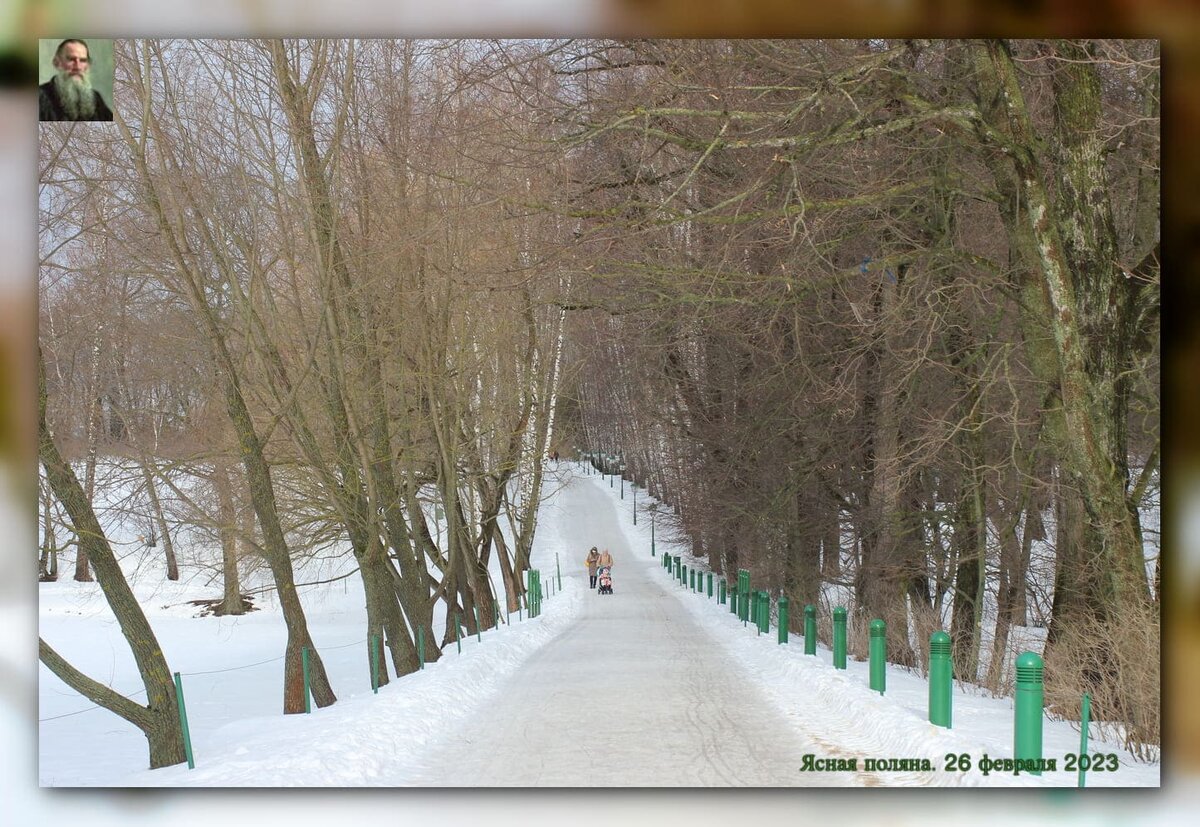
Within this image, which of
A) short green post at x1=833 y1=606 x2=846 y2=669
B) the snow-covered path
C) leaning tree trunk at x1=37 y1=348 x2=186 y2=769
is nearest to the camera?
the snow-covered path

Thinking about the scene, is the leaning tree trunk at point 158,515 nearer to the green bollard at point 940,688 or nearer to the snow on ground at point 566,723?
the snow on ground at point 566,723

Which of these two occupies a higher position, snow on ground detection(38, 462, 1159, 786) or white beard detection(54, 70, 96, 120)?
white beard detection(54, 70, 96, 120)

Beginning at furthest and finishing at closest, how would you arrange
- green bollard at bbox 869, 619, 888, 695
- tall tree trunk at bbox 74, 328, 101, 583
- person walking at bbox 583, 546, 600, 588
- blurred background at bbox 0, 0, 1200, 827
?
person walking at bbox 583, 546, 600, 588 → tall tree trunk at bbox 74, 328, 101, 583 → green bollard at bbox 869, 619, 888, 695 → blurred background at bbox 0, 0, 1200, 827

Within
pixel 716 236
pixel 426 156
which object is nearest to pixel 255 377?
pixel 426 156

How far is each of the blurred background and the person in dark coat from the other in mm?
119

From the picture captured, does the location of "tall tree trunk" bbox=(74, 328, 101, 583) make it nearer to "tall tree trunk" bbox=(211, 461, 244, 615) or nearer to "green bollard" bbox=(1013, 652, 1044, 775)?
"tall tree trunk" bbox=(211, 461, 244, 615)

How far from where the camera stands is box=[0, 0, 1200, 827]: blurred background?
7.23 m

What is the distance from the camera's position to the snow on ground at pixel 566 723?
26.6 feet

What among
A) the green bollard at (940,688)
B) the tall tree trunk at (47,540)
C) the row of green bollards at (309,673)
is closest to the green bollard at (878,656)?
the green bollard at (940,688)

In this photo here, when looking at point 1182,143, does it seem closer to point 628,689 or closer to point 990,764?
→ point 990,764

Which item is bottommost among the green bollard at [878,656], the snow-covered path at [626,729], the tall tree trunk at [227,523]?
the snow-covered path at [626,729]

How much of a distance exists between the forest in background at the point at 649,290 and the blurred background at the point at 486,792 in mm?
637

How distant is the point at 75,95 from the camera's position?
7871mm

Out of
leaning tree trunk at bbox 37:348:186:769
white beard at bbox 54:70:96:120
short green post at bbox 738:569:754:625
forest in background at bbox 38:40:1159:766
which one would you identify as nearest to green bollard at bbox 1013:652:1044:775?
forest in background at bbox 38:40:1159:766
